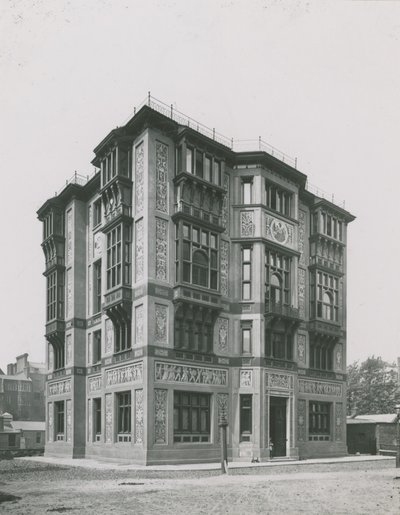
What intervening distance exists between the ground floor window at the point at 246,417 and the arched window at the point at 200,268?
700cm

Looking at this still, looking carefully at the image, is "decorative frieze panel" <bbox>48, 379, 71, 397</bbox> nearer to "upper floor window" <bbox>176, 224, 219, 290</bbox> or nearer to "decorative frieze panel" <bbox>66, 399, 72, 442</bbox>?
"decorative frieze panel" <bbox>66, 399, 72, 442</bbox>

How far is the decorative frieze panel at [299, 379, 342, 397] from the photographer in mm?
40375

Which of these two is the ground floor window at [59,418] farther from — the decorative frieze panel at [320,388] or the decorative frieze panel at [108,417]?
the decorative frieze panel at [320,388]

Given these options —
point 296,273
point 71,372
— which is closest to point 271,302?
point 296,273

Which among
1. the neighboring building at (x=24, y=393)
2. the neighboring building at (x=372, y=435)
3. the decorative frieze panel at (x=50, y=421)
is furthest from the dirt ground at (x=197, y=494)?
the neighboring building at (x=24, y=393)

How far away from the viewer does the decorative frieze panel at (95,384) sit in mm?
37556

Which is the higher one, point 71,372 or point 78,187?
point 78,187

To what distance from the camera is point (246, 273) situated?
36625 mm

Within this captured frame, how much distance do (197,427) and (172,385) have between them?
316 cm

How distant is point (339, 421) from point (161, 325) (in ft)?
59.0

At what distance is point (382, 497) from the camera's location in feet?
53.4

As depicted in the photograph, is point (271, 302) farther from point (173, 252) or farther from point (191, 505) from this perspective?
point (191, 505)

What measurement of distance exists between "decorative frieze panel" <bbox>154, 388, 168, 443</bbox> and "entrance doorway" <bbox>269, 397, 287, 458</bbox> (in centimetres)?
778

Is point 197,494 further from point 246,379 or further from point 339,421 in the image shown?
point 339,421
